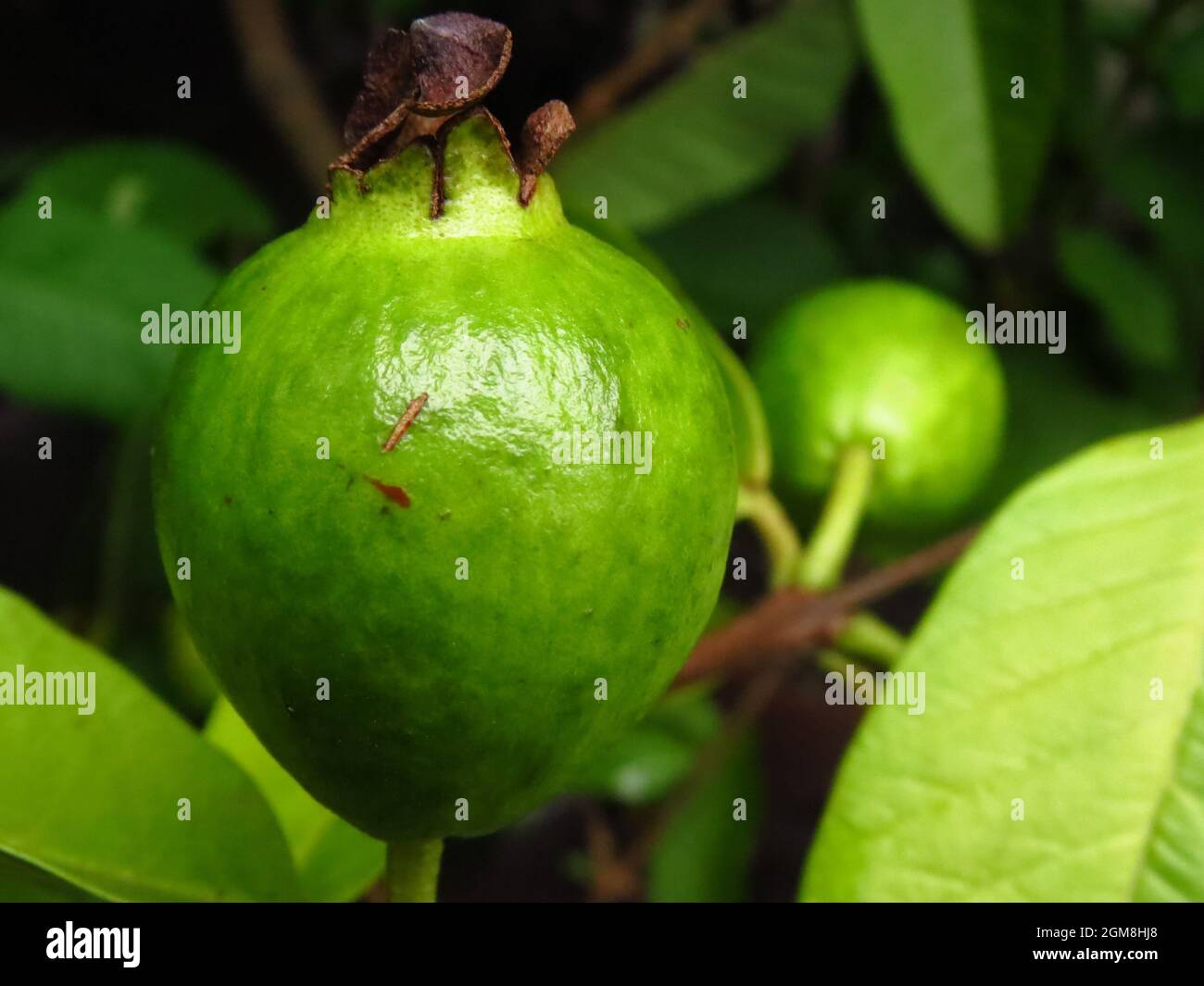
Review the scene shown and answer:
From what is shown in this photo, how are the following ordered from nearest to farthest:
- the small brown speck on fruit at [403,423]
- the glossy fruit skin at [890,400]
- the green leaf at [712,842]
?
1. the small brown speck on fruit at [403,423]
2. the glossy fruit skin at [890,400]
3. the green leaf at [712,842]

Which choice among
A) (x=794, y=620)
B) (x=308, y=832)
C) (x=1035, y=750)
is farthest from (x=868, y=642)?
(x=308, y=832)

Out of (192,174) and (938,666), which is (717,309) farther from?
(938,666)

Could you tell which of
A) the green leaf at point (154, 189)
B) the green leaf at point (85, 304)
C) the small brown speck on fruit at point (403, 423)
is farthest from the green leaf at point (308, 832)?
the green leaf at point (154, 189)

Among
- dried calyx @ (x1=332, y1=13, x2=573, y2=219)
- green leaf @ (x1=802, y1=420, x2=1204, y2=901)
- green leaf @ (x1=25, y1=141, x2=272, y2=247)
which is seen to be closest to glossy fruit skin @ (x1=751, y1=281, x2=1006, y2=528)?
green leaf @ (x1=802, y1=420, x2=1204, y2=901)

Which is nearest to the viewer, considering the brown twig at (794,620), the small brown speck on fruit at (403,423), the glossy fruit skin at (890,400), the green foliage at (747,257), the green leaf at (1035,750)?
the small brown speck on fruit at (403,423)

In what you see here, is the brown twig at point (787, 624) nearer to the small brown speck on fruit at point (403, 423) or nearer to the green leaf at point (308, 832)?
the green leaf at point (308, 832)

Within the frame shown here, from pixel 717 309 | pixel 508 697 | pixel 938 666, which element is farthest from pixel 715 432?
pixel 717 309
